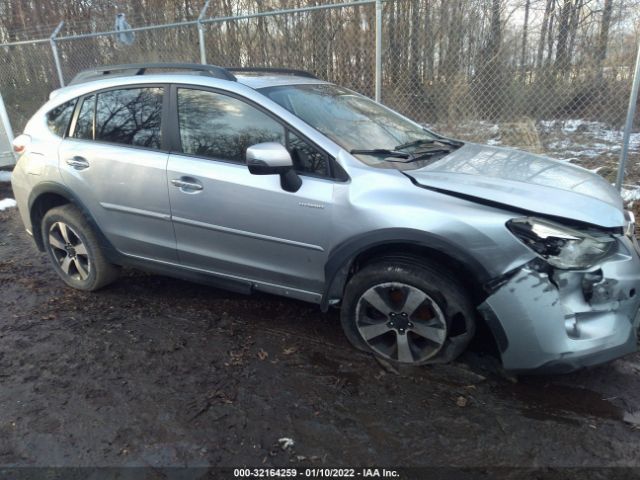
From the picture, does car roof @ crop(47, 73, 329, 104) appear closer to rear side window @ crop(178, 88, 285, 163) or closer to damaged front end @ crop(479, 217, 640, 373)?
rear side window @ crop(178, 88, 285, 163)

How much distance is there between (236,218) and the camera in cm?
308

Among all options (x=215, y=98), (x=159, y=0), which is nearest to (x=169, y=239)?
(x=215, y=98)

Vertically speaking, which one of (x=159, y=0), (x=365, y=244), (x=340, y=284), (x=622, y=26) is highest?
(x=159, y=0)

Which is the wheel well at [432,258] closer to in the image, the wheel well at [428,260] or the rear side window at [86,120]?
the wheel well at [428,260]

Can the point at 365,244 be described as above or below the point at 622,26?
below

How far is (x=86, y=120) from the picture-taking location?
3.73 meters

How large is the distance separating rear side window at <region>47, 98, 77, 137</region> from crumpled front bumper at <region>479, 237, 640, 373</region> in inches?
135

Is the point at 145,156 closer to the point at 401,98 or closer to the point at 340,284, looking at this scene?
the point at 340,284

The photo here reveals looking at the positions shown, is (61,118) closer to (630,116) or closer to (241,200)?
(241,200)

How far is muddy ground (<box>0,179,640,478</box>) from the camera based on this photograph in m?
2.27

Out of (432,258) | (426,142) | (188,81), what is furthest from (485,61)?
(432,258)

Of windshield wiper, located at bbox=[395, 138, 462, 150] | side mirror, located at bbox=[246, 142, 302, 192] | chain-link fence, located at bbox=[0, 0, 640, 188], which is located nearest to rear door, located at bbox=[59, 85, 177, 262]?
side mirror, located at bbox=[246, 142, 302, 192]

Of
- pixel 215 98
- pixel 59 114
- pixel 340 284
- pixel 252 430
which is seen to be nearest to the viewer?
pixel 252 430

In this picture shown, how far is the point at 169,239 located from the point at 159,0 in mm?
10508
